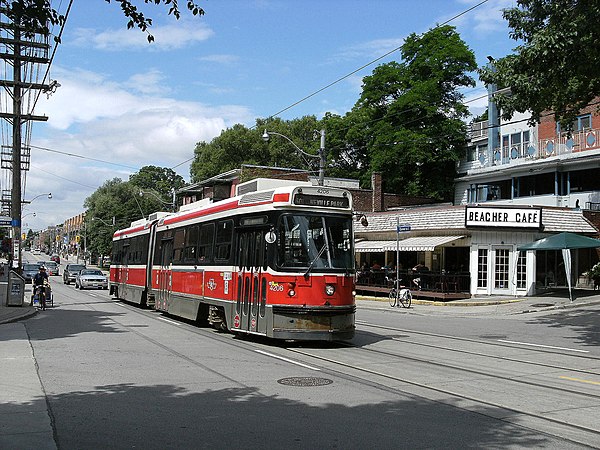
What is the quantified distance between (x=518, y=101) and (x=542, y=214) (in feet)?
46.9

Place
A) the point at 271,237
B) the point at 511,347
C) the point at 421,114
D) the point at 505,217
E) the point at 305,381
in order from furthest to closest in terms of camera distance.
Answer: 1. the point at 421,114
2. the point at 505,217
3. the point at 511,347
4. the point at 271,237
5. the point at 305,381

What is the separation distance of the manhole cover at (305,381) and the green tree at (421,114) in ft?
135

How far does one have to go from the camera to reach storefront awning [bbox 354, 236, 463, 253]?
31.9 m

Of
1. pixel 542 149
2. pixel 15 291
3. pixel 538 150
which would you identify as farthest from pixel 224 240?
pixel 538 150

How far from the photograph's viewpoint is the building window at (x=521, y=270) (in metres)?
31.6

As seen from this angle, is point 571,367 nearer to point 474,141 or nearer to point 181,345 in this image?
point 181,345

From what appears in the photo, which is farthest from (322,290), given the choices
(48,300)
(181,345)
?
(48,300)

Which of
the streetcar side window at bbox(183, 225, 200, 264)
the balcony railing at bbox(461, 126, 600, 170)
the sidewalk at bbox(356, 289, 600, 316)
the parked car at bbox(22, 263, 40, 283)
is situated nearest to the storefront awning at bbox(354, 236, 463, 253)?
the sidewalk at bbox(356, 289, 600, 316)

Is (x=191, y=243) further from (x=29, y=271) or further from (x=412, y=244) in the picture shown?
(x=29, y=271)

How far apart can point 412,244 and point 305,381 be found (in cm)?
2399

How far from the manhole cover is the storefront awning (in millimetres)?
19512

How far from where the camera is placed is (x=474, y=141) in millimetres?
51281

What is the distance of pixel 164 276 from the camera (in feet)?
71.2

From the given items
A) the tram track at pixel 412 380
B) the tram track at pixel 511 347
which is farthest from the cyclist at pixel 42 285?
the tram track at pixel 511 347
